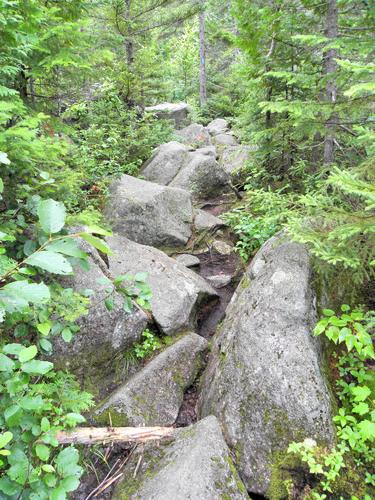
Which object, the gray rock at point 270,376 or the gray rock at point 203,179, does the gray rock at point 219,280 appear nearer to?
the gray rock at point 270,376

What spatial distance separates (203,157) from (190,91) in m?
17.5

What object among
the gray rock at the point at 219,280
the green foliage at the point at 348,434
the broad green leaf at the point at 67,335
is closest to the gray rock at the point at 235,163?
the gray rock at the point at 219,280

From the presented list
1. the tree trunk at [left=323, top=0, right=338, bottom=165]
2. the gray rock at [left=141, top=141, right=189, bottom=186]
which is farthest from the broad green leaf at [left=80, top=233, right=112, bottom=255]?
the gray rock at [left=141, top=141, right=189, bottom=186]

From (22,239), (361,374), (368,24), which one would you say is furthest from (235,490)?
(368,24)

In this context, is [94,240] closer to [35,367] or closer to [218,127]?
[35,367]

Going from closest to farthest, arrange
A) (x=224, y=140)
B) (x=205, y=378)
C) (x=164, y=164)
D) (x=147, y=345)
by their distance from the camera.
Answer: (x=205, y=378), (x=147, y=345), (x=164, y=164), (x=224, y=140)

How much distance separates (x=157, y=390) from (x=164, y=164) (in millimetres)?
8267

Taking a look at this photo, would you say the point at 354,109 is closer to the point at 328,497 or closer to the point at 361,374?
the point at 361,374

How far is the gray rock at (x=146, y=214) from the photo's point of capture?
7.36 metres

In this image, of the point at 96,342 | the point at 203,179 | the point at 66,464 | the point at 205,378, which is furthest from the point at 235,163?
the point at 66,464

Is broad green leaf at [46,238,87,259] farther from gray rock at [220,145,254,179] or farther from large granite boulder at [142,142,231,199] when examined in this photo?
large granite boulder at [142,142,231,199]

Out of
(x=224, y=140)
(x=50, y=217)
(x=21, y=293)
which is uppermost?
(x=50, y=217)

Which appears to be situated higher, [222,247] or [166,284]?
[166,284]

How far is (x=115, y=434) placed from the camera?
3.54m
